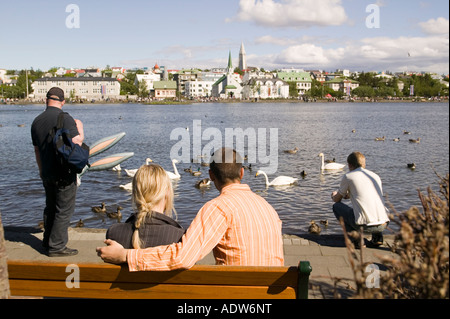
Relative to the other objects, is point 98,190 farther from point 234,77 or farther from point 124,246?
point 234,77

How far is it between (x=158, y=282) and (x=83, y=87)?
16960 centimetres

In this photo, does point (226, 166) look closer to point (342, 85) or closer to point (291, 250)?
point (291, 250)

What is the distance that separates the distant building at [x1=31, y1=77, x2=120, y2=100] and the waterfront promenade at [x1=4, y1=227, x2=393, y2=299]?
161 m

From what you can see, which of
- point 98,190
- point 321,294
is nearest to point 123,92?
point 98,190

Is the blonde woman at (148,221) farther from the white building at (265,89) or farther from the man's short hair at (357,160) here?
the white building at (265,89)

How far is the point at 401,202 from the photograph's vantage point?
1370 centimetres

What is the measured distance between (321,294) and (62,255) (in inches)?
127

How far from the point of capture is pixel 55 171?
5.36 meters

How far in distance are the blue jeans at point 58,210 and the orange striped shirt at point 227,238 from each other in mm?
2854

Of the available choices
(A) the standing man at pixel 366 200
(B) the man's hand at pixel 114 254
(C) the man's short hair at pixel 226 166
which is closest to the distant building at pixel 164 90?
(A) the standing man at pixel 366 200

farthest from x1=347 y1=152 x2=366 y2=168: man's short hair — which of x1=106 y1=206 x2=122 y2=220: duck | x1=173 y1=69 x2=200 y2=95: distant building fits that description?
x1=173 y1=69 x2=200 y2=95: distant building

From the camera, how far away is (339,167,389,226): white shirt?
19.0 ft

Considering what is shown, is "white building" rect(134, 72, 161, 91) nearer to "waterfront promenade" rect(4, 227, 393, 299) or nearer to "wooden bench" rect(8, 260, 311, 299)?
"waterfront promenade" rect(4, 227, 393, 299)

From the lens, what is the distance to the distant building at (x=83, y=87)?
158m
